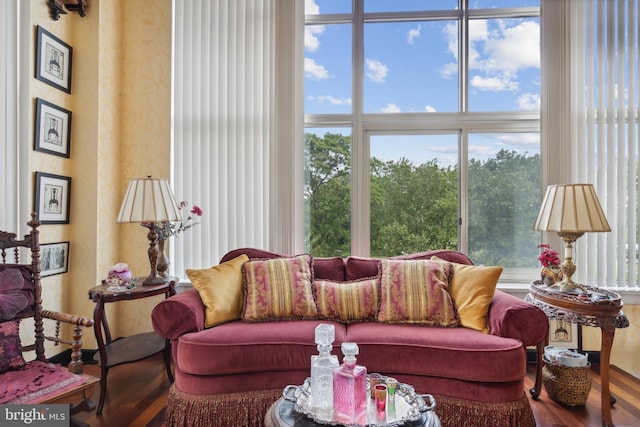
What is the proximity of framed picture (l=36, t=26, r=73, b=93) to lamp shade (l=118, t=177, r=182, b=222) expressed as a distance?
1.05 meters

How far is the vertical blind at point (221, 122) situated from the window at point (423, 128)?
0.44m

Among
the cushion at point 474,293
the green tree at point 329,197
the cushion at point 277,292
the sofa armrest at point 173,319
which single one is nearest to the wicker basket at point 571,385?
the cushion at point 474,293

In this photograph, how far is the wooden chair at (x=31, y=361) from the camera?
1.51 meters

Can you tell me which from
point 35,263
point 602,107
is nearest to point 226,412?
point 35,263

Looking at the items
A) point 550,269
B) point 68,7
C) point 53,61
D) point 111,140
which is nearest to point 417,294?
point 550,269

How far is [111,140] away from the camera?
2992 millimetres

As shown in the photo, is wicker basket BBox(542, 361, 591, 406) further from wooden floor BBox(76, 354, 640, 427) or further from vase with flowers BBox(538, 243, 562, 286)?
vase with flowers BBox(538, 243, 562, 286)

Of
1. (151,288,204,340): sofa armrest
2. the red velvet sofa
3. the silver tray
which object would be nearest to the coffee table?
the silver tray

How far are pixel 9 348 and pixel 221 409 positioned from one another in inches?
40.7

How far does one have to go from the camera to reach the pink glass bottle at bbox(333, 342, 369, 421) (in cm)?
128

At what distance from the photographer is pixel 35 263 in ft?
6.29

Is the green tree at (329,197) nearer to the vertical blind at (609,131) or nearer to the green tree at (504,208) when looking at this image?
the green tree at (504,208)

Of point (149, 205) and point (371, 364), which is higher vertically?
point (149, 205)

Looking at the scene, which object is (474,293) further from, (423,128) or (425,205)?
(423,128)
